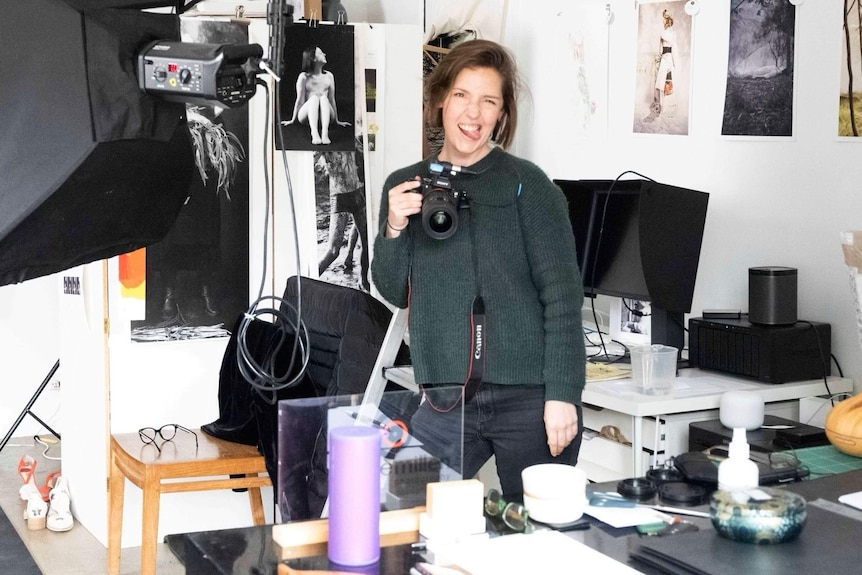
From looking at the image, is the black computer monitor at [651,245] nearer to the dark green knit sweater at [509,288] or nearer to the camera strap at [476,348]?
the dark green knit sweater at [509,288]

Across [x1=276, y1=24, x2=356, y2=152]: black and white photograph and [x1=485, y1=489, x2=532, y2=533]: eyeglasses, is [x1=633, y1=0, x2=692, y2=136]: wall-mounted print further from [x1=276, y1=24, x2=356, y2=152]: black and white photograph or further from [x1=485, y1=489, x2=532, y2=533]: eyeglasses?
[x1=485, y1=489, x2=532, y2=533]: eyeglasses

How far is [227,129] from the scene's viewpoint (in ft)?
11.9

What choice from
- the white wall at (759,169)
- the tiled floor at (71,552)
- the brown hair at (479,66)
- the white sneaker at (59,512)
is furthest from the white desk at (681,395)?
the white sneaker at (59,512)

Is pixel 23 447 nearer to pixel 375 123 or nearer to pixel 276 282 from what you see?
pixel 276 282

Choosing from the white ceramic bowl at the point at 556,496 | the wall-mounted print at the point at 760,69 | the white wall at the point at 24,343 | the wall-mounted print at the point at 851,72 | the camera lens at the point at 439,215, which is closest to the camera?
the white ceramic bowl at the point at 556,496

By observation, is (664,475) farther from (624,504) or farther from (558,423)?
(558,423)

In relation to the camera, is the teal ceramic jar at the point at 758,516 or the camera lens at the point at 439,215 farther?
the camera lens at the point at 439,215

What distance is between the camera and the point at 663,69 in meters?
3.37

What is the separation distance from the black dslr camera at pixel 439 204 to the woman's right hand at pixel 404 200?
2 cm

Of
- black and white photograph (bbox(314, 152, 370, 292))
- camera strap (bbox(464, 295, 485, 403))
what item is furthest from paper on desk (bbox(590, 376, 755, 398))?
black and white photograph (bbox(314, 152, 370, 292))

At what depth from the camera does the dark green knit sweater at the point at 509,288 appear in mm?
2129

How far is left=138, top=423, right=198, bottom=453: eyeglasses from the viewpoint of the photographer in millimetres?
3410

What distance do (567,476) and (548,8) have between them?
8.88ft

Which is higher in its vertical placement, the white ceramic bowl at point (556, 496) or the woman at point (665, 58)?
the woman at point (665, 58)
